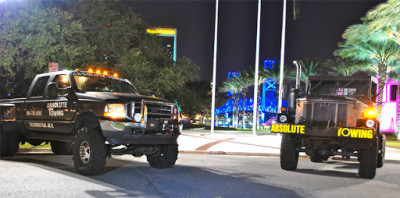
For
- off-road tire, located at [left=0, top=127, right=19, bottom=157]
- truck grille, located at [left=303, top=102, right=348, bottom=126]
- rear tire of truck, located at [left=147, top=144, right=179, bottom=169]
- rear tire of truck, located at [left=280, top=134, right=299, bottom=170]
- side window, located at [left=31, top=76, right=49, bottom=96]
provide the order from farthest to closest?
off-road tire, located at [left=0, top=127, right=19, bottom=157] < side window, located at [left=31, top=76, right=49, bottom=96] < rear tire of truck, located at [left=280, top=134, right=299, bottom=170] < truck grille, located at [left=303, top=102, right=348, bottom=126] < rear tire of truck, located at [left=147, top=144, right=179, bottom=169]

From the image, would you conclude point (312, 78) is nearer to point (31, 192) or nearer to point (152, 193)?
point (152, 193)

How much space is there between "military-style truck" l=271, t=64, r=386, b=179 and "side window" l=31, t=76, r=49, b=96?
5816mm

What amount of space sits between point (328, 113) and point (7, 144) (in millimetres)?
8355

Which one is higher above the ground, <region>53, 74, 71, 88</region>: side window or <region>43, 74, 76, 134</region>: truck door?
<region>53, 74, 71, 88</region>: side window

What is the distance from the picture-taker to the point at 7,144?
11.9 m

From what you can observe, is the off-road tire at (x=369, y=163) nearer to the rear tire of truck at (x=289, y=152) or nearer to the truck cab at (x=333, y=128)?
the truck cab at (x=333, y=128)

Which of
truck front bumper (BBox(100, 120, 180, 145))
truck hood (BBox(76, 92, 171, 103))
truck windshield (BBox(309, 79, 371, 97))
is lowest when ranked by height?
truck front bumper (BBox(100, 120, 180, 145))

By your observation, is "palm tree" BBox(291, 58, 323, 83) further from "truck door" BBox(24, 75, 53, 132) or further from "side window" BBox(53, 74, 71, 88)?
"side window" BBox(53, 74, 71, 88)

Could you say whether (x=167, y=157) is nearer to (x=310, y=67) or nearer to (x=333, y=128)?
(x=333, y=128)

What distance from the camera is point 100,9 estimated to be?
86.8 feet

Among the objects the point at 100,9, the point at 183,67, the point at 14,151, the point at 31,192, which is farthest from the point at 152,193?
the point at 183,67

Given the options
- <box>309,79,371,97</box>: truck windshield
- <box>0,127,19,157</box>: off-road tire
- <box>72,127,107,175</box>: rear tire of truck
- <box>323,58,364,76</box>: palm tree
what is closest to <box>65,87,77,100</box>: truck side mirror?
<box>72,127,107,175</box>: rear tire of truck

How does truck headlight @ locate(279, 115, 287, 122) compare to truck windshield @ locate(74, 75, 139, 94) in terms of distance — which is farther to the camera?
truck headlight @ locate(279, 115, 287, 122)

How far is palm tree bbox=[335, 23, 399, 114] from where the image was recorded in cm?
3300
